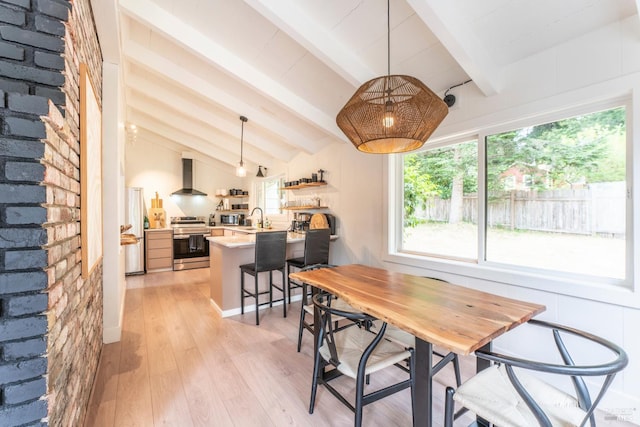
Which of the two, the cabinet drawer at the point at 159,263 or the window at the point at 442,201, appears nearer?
the window at the point at 442,201

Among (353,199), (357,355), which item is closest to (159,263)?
(353,199)

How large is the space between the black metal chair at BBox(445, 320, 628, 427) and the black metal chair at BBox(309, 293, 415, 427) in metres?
0.29

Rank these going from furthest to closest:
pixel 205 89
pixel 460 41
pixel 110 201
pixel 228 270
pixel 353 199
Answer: pixel 353 199
pixel 205 89
pixel 228 270
pixel 110 201
pixel 460 41

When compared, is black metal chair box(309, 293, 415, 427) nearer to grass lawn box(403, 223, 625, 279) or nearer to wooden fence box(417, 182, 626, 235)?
grass lawn box(403, 223, 625, 279)

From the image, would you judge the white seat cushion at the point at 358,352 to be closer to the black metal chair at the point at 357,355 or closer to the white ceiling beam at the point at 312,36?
the black metal chair at the point at 357,355

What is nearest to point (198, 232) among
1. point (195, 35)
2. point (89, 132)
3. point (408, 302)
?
point (195, 35)

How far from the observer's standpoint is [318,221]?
4234 mm

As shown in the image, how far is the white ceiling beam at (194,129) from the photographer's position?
4.78 metres

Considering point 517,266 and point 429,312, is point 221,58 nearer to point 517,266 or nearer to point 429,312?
point 429,312

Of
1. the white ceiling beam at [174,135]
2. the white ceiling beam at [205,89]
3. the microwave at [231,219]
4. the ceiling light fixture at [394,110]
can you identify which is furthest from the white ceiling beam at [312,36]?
the microwave at [231,219]

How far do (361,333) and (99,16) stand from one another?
2.82m

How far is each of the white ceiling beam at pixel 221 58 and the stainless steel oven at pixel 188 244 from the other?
384 centimetres

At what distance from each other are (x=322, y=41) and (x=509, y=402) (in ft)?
8.65

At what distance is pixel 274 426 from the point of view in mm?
1635
